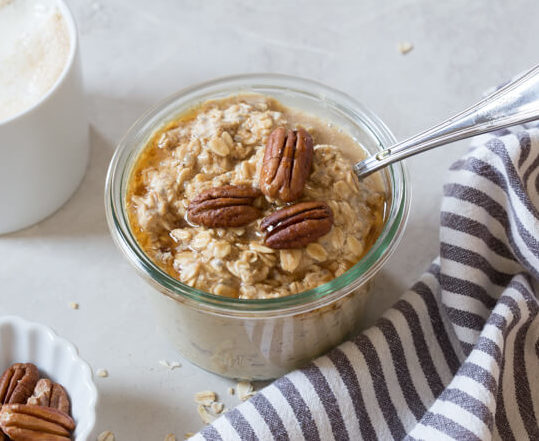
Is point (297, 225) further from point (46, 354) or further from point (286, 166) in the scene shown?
point (46, 354)

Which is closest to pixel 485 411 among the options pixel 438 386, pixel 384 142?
pixel 438 386

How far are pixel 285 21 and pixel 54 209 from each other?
0.70 metres

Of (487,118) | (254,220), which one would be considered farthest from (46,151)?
(487,118)

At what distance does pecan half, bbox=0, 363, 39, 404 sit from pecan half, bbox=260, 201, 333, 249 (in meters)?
0.50

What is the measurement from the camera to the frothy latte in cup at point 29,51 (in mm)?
1695

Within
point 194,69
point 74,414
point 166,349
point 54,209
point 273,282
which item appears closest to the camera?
point 273,282

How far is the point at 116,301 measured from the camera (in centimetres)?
172

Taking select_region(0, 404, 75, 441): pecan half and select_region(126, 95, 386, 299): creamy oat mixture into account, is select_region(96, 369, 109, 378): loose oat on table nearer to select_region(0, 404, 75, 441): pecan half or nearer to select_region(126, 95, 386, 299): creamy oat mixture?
select_region(0, 404, 75, 441): pecan half

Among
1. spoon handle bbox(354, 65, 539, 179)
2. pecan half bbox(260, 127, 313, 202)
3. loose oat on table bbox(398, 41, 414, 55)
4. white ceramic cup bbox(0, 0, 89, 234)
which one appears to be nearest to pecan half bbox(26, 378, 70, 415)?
white ceramic cup bbox(0, 0, 89, 234)

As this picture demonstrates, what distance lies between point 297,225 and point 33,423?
1.77 ft

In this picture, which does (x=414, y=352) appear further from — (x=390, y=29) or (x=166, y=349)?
(x=390, y=29)

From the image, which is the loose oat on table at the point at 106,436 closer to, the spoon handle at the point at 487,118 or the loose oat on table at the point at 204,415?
the loose oat on table at the point at 204,415

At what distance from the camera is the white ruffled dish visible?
151cm

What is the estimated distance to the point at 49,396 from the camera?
151cm
